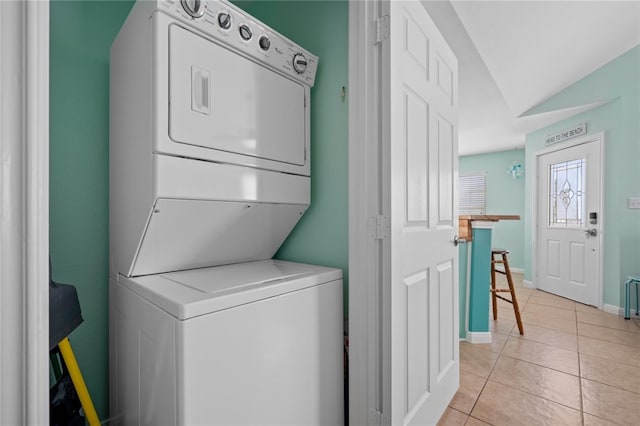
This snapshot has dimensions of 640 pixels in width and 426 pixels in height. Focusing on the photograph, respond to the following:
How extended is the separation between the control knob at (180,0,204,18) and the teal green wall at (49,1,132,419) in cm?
74

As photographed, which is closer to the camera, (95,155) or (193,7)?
(193,7)

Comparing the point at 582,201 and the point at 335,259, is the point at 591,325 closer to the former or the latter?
the point at 582,201

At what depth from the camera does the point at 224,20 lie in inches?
46.0

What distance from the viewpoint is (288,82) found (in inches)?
56.8

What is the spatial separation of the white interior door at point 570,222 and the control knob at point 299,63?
4.13m

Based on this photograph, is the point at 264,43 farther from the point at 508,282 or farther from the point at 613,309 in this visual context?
the point at 613,309

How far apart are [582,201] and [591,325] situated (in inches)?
66.3

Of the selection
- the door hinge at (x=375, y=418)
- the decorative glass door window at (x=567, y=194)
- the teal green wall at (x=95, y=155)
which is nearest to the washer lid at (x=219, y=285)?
the teal green wall at (x=95, y=155)

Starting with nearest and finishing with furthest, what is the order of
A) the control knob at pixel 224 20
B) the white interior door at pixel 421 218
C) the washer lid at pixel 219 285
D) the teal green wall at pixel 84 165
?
the washer lid at pixel 219 285 < the control knob at pixel 224 20 < the white interior door at pixel 421 218 < the teal green wall at pixel 84 165

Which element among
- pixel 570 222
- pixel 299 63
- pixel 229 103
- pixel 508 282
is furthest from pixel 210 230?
pixel 570 222

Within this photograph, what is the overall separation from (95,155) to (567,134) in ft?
17.3

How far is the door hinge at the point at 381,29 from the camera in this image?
1.24 m

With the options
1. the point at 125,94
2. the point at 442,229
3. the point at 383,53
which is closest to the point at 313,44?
the point at 383,53

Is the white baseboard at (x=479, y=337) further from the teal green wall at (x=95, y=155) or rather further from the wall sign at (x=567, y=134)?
the wall sign at (x=567, y=134)
